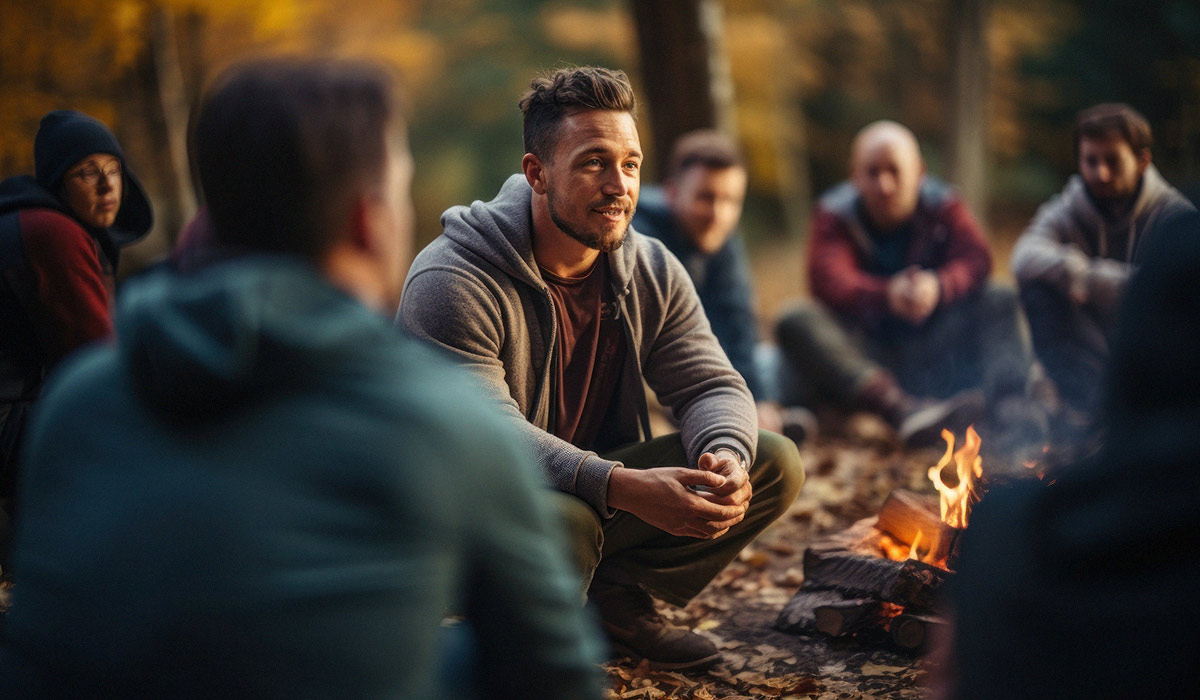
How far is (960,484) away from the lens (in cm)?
377

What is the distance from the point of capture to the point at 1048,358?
6031 mm

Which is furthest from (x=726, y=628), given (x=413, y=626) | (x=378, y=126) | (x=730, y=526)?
(x=378, y=126)

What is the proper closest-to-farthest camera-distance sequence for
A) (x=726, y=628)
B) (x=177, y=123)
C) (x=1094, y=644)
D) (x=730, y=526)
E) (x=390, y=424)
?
(x=390, y=424), (x=1094, y=644), (x=730, y=526), (x=726, y=628), (x=177, y=123)

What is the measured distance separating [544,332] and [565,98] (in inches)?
30.3

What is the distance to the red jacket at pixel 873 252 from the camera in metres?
6.33

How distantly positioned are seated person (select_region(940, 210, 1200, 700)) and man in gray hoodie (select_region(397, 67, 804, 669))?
59.3 inches

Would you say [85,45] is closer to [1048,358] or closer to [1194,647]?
[1048,358]

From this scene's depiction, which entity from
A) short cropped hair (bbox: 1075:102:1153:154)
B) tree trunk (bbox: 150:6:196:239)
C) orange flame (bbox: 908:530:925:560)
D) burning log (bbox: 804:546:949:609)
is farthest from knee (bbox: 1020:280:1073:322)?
tree trunk (bbox: 150:6:196:239)

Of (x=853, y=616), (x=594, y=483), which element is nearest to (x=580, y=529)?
(x=594, y=483)

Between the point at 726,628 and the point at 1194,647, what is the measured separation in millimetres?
2454

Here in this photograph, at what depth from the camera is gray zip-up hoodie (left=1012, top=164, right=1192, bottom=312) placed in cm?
539

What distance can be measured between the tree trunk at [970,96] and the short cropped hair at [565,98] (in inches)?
382

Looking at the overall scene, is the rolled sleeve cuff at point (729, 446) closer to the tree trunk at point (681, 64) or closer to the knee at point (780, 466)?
the knee at point (780, 466)

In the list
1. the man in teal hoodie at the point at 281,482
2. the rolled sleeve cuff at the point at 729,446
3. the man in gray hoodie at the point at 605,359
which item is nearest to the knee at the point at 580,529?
the man in gray hoodie at the point at 605,359
